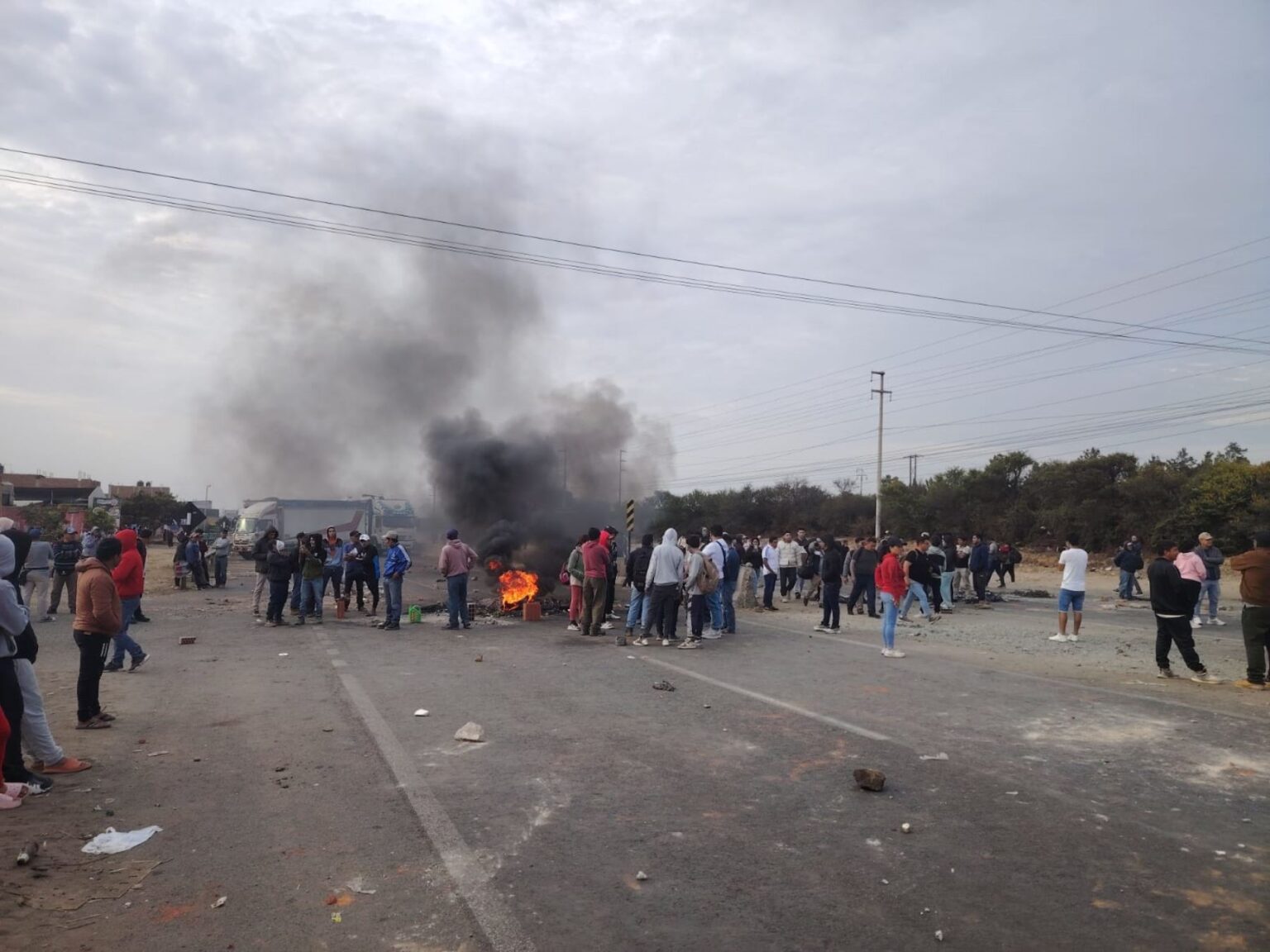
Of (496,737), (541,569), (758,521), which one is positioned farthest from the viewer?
(758,521)

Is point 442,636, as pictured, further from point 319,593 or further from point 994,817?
point 994,817

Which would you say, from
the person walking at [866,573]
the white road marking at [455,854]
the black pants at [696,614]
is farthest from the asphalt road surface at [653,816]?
the person walking at [866,573]

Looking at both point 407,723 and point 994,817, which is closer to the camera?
point 994,817

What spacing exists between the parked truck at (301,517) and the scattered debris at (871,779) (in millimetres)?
27730

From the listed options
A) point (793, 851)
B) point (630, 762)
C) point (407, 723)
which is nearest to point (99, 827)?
point (407, 723)

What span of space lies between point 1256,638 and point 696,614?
6.66m

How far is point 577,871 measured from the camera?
13.3 ft

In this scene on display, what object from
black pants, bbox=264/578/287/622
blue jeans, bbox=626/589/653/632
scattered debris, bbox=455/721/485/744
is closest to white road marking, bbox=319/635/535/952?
scattered debris, bbox=455/721/485/744

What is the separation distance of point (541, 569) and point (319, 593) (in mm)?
6039

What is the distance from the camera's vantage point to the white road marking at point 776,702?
6.88 metres

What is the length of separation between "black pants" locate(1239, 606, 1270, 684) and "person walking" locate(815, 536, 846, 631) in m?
5.60

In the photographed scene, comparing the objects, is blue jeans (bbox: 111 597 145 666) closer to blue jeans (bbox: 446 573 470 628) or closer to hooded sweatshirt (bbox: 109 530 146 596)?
hooded sweatshirt (bbox: 109 530 146 596)

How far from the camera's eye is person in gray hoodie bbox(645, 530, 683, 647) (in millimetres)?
11992

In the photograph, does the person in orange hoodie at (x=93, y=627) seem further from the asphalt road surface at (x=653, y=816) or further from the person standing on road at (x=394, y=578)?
the person standing on road at (x=394, y=578)
